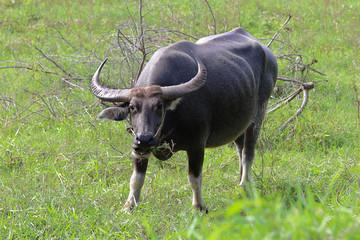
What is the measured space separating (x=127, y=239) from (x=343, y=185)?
79.6 inches

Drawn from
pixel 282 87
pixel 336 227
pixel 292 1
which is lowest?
pixel 292 1

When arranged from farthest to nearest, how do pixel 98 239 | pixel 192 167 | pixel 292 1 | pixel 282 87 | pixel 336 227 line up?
pixel 292 1 < pixel 282 87 < pixel 192 167 < pixel 98 239 < pixel 336 227

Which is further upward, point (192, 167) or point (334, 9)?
point (192, 167)

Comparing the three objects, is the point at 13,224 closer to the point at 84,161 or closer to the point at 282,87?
the point at 84,161

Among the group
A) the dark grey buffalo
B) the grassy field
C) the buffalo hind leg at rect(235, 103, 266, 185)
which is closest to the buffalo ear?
the dark grey buffalo

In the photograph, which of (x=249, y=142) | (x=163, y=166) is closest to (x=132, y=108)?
(x=163, y=166)

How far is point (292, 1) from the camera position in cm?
1123

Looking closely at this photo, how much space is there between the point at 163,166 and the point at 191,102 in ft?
4.05

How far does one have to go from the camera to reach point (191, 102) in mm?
4391

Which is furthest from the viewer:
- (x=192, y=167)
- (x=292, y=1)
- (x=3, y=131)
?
(x=292, y=1)

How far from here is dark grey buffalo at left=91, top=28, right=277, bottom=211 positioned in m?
4.08

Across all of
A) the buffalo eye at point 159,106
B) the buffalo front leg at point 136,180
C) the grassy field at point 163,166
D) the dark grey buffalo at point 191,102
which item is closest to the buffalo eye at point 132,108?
the dark grey buffalo at point 191,102

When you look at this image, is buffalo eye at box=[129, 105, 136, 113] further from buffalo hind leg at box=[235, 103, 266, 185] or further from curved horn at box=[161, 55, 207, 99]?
buffalo hind leg at box=[235, 103, 266, 185]

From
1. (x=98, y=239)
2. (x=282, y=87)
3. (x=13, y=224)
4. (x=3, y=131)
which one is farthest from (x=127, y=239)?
(x=282, y=87)
